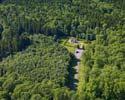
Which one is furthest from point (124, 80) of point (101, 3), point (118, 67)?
point (101, 3)

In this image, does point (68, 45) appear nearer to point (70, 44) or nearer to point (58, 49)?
point (70, 44)

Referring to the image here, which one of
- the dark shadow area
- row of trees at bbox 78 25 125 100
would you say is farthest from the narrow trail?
row of trees at bbox 78 25 125 100

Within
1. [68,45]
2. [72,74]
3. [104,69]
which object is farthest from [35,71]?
[68,45]

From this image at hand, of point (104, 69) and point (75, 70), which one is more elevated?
point (104, 69)

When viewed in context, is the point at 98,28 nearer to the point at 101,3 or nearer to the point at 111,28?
the point at 111,28

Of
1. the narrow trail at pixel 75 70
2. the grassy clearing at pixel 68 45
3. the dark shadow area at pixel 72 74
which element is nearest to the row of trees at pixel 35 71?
the dark shadow area at pixel 72 74

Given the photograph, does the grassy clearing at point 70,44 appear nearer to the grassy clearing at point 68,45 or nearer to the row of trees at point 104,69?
the grassy clearing at point 68,45
